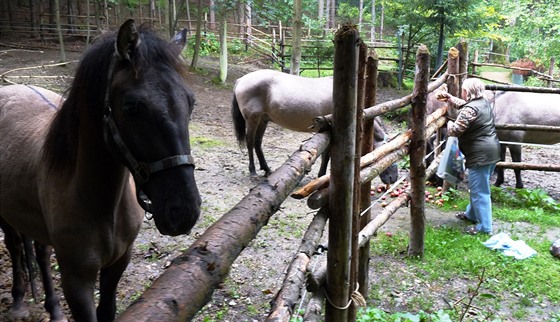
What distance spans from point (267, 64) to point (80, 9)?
11364mm

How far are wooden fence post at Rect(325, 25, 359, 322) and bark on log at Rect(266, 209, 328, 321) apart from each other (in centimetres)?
8

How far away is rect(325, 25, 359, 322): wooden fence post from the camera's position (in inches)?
72.5

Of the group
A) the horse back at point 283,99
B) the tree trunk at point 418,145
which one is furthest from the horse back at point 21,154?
the horse back at point 283,99

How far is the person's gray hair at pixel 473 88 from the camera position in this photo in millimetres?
4699

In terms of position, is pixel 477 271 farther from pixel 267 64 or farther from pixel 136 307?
pixel 267 64

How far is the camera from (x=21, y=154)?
268 cm

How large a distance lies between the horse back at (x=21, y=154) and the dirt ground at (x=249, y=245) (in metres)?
0.31

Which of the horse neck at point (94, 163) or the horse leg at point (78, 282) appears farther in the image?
the horse leg at point (78, 282)

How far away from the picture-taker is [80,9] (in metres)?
22.8

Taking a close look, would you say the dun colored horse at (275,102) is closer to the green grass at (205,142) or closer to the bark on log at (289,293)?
the green grass at (205,142)

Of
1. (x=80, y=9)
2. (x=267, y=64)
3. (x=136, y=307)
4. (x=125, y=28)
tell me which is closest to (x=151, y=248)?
(x=125, y=28)

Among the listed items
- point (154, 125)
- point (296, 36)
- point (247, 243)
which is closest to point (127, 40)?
point (154, 125)

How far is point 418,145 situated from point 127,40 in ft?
9.34

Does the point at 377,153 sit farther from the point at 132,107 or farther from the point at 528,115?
the point at 528,115
